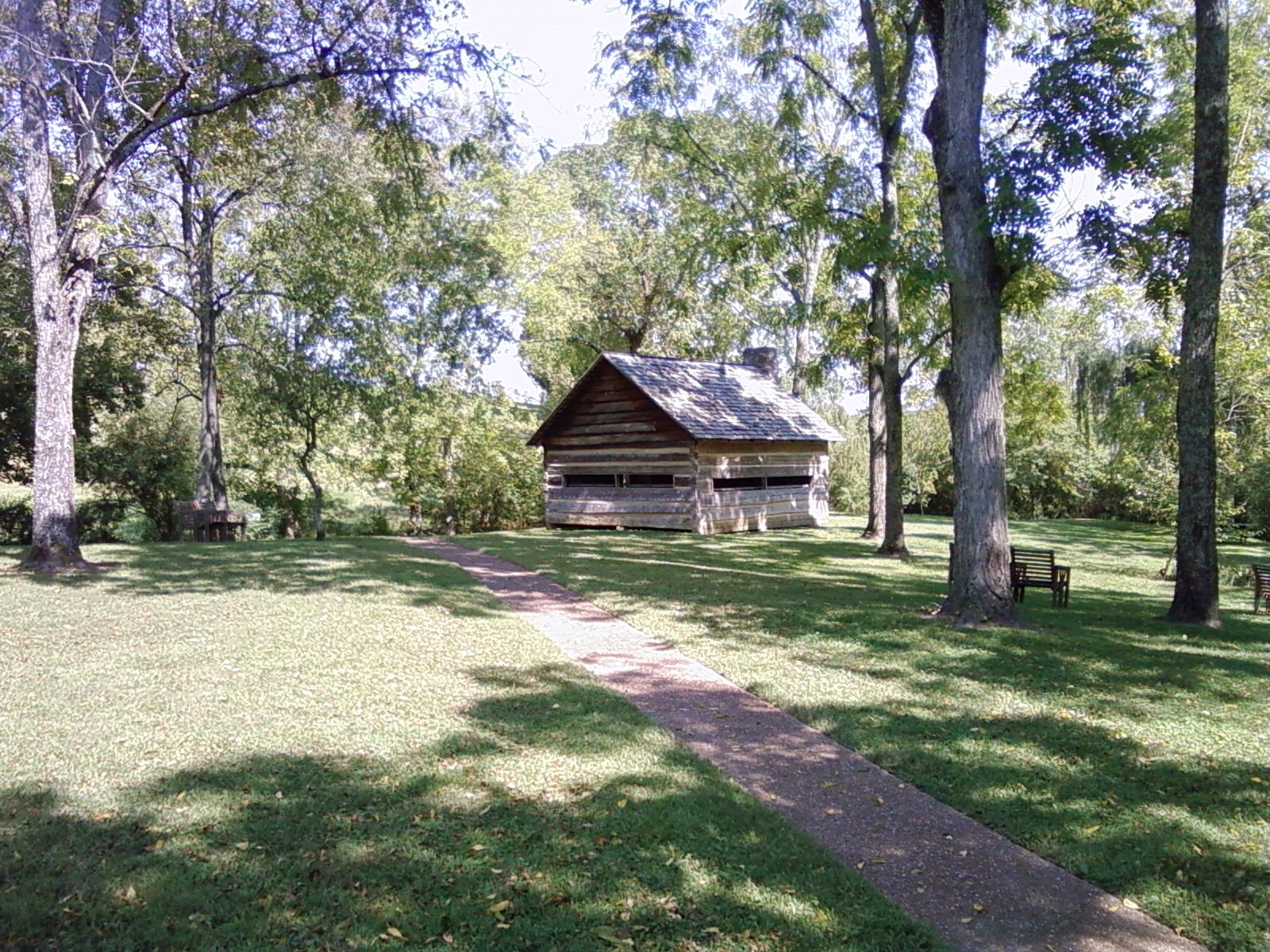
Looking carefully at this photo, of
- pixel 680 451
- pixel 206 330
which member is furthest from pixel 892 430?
pixel 206 330

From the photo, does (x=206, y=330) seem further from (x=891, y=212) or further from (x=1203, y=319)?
(x=1203, y=319)

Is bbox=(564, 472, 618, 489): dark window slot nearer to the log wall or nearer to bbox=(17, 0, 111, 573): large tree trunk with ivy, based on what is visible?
the log wall

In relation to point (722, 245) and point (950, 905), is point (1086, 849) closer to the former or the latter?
point (950, 905)

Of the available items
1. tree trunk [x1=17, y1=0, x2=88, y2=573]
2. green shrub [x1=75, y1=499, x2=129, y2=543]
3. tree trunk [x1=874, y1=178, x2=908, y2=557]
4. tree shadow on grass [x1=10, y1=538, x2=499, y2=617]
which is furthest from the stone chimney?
tree trunk [x1=17, y1=0, x2=88, y2=573]

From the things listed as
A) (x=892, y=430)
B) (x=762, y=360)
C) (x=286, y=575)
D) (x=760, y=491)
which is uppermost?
(x=762, y=360)

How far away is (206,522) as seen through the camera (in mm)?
18875

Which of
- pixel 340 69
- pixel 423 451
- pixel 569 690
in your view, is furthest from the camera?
pixel 423 451

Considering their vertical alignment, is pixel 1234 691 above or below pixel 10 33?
below

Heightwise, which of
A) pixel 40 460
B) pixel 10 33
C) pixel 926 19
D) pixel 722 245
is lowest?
pixel 40 460

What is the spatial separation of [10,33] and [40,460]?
563 centimetres

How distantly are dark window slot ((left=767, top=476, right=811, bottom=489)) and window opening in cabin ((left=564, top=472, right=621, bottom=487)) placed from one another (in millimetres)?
4526

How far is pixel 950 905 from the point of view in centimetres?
378

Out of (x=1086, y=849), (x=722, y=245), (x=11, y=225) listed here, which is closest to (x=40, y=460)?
(x=11, y=225)

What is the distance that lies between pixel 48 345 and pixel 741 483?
16.5 metres
